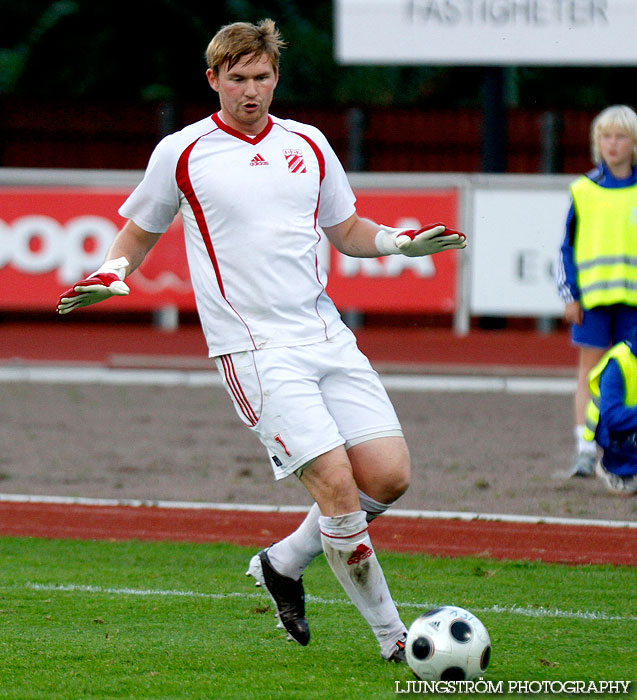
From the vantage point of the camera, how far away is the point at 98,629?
216 inches

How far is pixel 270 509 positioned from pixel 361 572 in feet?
10.9

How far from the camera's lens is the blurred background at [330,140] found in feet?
52.3

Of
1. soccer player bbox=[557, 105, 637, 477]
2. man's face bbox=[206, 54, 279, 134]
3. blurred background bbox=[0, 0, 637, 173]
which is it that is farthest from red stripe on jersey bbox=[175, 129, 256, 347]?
blurred background bbox=[0, 0, 637, 173]

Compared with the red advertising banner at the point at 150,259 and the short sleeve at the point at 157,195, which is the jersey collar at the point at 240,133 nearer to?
the short sleeve at the point at 157,195

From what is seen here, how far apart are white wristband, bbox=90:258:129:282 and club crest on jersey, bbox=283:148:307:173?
663 millimetres

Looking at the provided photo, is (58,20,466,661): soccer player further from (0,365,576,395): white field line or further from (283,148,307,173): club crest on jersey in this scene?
(0,365,576,395): white field line

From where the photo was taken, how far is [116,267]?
4.98 meters

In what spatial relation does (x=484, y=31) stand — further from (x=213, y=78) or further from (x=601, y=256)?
(x=213, y=78)

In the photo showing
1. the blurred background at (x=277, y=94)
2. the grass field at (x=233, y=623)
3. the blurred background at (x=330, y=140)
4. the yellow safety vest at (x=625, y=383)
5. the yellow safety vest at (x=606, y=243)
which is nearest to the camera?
the grass field at (x=233, y=623)

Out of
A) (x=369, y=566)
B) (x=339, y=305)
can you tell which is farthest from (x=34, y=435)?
(x=369, y=566)

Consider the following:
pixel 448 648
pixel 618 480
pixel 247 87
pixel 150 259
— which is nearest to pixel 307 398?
pixel 448 648

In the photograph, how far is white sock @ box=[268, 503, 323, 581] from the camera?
17.4 ft

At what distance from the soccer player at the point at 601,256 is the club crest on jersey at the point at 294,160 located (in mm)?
3892

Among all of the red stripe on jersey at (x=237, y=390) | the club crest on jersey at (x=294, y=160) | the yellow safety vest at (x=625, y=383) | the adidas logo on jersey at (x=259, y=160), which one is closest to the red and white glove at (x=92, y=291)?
→ the red stripe on jersey at (x=237, y=390)
